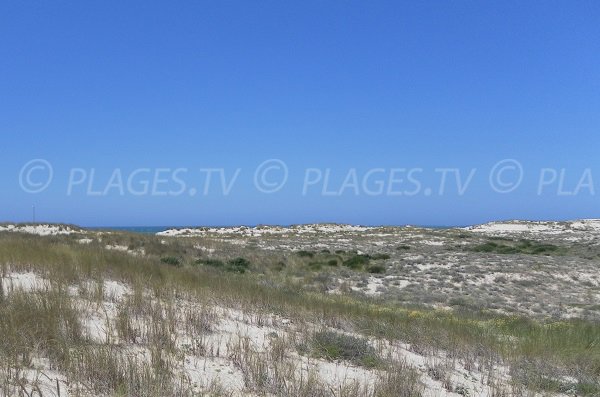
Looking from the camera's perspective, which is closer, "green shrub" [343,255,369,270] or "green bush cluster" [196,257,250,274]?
"green bush cluster" [196,257,250,274]

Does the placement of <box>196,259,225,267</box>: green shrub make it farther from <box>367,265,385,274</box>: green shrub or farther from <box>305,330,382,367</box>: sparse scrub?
<box>305,330,382,367</box>: sparse scrub

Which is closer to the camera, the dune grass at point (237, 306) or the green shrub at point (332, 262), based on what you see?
the dune grass at point (237, 306)


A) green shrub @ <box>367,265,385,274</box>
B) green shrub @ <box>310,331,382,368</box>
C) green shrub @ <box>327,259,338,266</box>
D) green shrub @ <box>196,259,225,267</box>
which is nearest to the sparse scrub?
green shrub @ <box>310,331,382,368</box>

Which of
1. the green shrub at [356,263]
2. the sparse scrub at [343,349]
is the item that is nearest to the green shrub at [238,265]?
the green shrub at [356,263]

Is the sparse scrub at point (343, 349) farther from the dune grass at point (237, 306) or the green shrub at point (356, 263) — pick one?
the green shrub at point (356, 263)

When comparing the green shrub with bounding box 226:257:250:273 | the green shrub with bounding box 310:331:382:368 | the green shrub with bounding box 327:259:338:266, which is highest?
the green shrub with bounding box 310:331:382:368

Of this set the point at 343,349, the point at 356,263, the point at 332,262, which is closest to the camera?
the point at 343,349

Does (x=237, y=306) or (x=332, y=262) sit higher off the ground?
(x=237, y=306)

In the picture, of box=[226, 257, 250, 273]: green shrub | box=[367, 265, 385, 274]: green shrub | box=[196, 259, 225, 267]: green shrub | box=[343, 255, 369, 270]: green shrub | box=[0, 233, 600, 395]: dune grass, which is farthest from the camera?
box=[343, 255, 369, 270]: green shrub

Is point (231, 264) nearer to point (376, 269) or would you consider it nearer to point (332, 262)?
point (332, 262)

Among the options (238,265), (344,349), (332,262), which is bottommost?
(238,265)

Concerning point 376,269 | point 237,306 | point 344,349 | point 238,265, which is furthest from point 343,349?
point 376,269

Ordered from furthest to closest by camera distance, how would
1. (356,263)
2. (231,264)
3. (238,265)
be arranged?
(356,263) < (231,264) < (238,265)

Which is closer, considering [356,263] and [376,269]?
[376,269]
